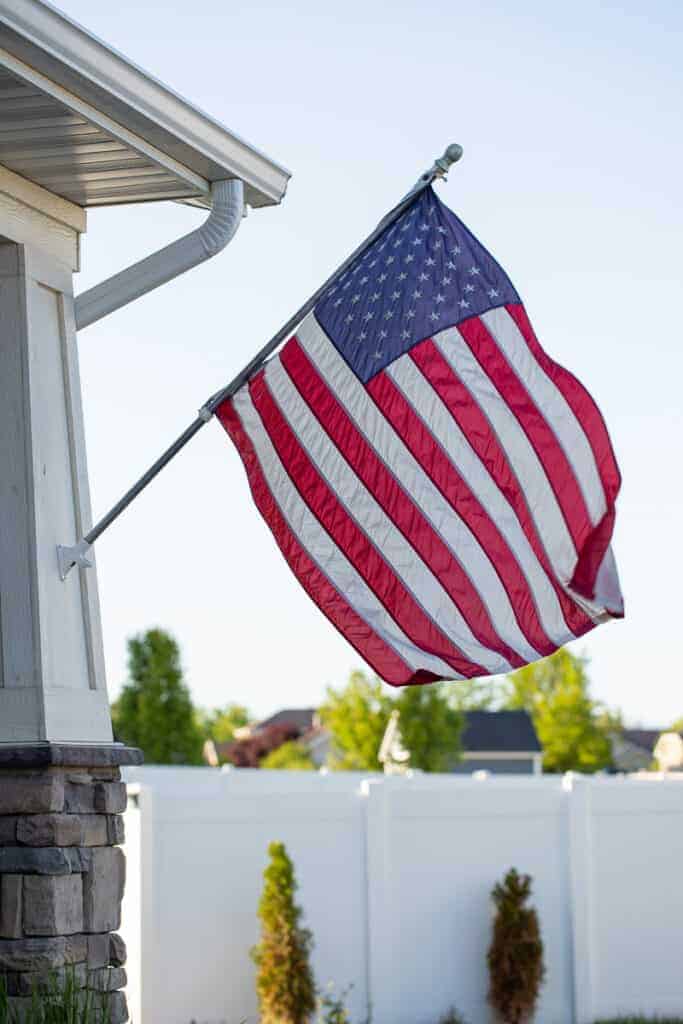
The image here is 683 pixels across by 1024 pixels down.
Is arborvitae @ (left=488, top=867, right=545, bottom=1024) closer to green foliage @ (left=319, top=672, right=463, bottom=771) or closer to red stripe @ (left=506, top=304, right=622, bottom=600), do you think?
red stripe @ (left=506, top=304, right=622, bottom=600)

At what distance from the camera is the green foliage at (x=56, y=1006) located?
5.78 metres

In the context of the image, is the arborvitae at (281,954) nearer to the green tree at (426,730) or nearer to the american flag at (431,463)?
the american flag at (431,463)

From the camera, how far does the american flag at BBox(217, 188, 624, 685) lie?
20.0ft

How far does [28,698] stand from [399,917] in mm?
→ 7649

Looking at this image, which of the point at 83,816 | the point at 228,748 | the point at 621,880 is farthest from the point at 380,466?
the point at 228,748

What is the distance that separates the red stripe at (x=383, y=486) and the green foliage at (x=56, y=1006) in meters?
1.91

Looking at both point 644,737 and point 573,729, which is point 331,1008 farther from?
point 644,737

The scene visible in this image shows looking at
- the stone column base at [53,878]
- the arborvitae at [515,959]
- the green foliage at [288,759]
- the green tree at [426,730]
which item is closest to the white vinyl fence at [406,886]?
the arborvitae at [515,959]

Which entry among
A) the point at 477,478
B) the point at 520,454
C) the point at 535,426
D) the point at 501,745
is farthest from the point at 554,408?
the point at 501,745

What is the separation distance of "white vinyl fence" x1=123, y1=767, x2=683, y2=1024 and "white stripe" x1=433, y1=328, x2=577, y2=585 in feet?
20.6

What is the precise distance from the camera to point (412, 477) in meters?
6.21

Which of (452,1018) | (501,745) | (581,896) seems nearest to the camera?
(452,1018)

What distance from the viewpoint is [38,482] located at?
6363 millimetres

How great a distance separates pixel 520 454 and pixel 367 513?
0.61 m
